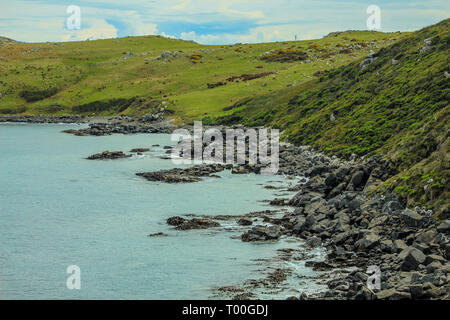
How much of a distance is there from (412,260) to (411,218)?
6.20m

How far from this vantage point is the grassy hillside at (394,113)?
134 ft

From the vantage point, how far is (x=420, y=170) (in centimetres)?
4094

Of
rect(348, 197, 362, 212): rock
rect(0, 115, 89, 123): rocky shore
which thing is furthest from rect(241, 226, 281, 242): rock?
A: rect(0, 115, 89, 123): rocky shore

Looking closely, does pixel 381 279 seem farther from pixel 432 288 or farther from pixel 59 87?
pixel 59 87

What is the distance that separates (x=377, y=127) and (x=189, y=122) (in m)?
64.2

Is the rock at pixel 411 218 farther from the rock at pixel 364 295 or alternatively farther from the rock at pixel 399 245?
the rock at pixel 364 295

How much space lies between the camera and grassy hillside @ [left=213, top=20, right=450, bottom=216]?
40844mm

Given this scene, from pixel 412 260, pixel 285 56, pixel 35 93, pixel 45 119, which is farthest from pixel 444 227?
pixel 35 93

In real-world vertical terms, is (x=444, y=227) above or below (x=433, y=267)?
above

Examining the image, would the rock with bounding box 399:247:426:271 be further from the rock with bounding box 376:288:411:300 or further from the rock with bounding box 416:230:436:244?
the rock with bounding box 376:288:411:300

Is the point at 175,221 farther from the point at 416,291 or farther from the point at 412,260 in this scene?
the point at 416,291

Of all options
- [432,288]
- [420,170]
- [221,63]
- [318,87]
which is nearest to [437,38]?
[318,87]

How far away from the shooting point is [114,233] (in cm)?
4241

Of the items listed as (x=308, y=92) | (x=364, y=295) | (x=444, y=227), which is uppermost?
(x=308, y=92)
